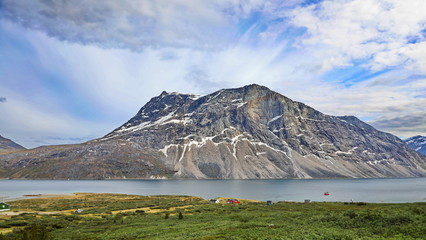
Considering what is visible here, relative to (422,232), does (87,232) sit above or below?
below

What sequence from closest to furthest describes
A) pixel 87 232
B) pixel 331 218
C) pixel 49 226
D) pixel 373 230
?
pixel 373 230
pixel 331 218
pixel 87 232
pixel 49 226

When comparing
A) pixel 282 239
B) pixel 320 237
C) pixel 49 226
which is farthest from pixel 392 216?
pixel 49 226

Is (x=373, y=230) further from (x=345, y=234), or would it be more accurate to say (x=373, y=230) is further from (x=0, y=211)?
(x=0, y=211)

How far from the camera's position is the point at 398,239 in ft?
91.4

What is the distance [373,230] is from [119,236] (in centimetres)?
2936

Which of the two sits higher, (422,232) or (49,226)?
(422,232)

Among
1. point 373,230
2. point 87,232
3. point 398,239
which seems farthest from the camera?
point 87,232

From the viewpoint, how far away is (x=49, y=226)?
5256cm

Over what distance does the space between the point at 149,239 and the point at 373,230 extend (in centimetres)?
2400

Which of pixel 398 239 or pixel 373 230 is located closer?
pixel 398 239

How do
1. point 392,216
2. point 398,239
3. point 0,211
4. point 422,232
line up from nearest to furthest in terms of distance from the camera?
point 398,239 → point 422,232 → point 392,216 → point 0,211

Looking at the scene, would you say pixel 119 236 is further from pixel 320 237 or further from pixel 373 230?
pixel 373 230

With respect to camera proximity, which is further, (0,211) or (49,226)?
(0,211)

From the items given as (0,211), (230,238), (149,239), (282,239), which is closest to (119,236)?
(149,239)
